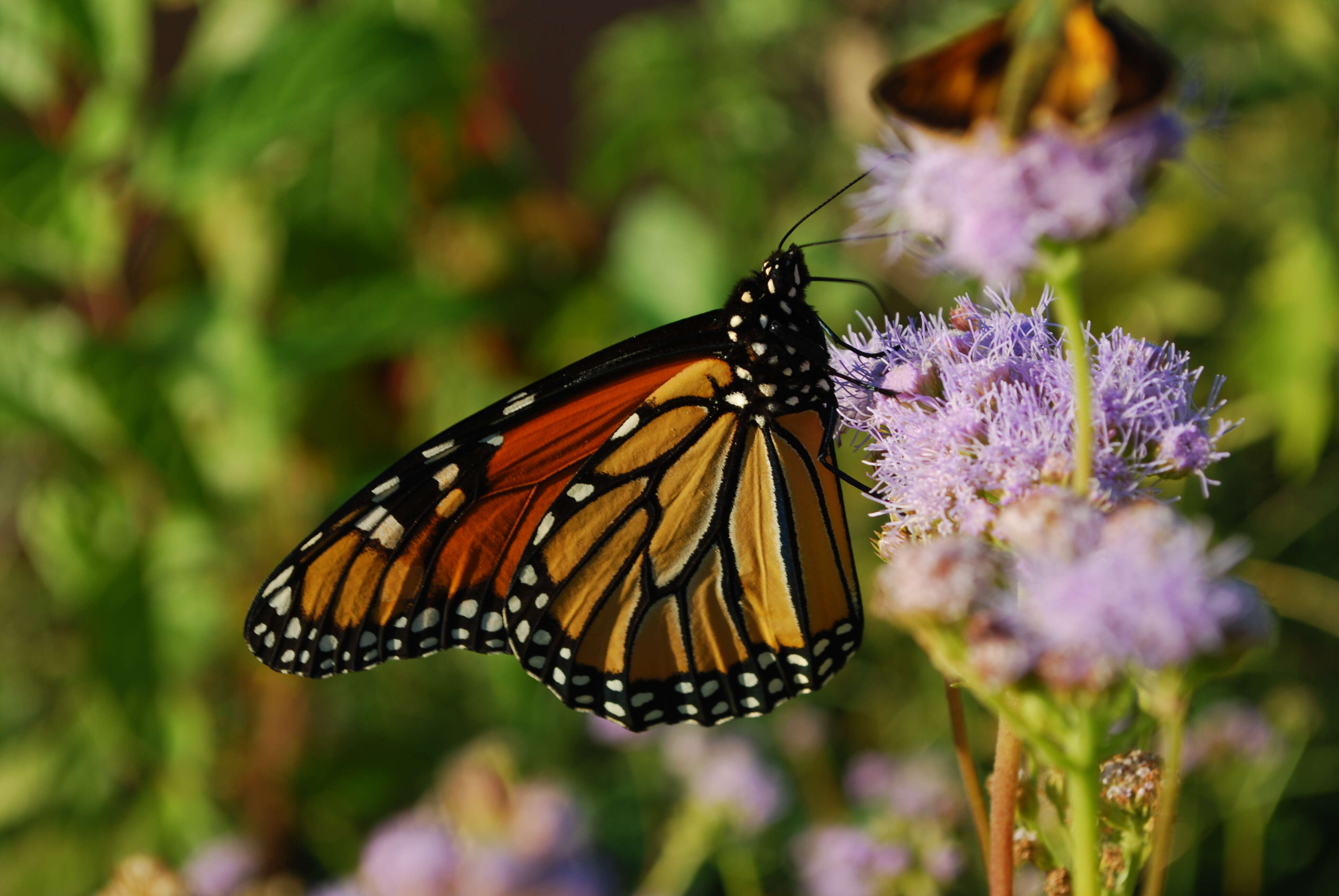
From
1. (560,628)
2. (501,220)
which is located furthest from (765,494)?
(501,220)

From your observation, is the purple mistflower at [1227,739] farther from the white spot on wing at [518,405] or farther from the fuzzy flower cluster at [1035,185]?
the fuzzy flower cluster at [1035,185]

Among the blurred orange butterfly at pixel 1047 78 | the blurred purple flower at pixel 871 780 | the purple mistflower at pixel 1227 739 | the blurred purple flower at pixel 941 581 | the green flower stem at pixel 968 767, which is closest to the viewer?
the blurred orange butterfly at pixel 1047 78

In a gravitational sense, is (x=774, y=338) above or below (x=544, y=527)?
above

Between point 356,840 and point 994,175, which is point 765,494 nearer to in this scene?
point 994,175

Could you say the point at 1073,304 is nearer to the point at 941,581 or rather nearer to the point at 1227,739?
the point at 941,581

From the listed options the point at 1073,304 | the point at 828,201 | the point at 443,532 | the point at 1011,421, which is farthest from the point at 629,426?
the point at 1073,304

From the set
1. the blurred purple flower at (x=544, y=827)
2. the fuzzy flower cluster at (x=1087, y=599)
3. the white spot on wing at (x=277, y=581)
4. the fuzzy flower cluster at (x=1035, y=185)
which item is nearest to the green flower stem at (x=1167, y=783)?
the fuzzy flower cluster at (x=1087, y=599)

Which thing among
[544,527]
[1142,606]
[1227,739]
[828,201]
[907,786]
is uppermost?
[828,201]
